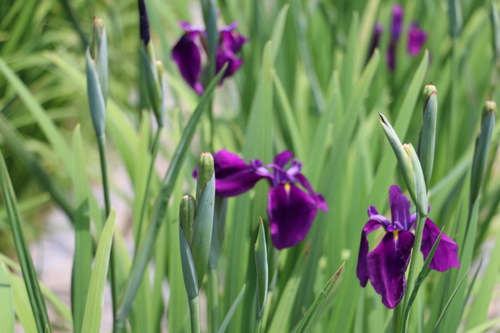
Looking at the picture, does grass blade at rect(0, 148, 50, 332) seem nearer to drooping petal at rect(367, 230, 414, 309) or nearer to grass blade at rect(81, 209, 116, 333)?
grass blade at rect(81, 209, 116, 333)

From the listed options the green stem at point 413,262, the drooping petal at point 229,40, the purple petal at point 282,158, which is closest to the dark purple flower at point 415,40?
the drooping petal at point 229,40

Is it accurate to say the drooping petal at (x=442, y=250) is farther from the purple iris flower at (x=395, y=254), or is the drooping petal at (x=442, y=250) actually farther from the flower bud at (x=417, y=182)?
the flower bud at (x=417, y=182)

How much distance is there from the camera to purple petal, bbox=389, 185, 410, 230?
0.61 meters

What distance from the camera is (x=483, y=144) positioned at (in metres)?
0.67

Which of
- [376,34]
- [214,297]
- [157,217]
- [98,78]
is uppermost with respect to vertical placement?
[376,34]

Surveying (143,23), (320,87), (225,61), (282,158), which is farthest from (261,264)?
(320,87)

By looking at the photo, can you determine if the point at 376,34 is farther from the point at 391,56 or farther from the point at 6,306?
the point at 6,306

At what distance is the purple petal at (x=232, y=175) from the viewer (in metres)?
0.74

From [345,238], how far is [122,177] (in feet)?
4.64

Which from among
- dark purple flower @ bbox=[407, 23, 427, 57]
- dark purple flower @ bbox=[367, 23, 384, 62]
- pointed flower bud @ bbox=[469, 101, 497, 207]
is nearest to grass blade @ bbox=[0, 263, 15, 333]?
pointed flower bud @ bbox=[469, 101, 497, 207]

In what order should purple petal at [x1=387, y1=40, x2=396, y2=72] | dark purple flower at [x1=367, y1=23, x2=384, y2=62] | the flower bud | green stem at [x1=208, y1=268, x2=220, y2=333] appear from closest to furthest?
1. the flower bud
2. green stem at [x1=208, y1=268, x2=220, y2=333]
3. dark purple flower at [x1=367, y1=23, x2=384, y2=62]
4. purple petal at [x1=387, y1=40, x2=396, y2=72]

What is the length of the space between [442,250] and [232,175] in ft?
0.96

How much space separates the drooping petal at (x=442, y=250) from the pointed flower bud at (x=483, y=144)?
11cm

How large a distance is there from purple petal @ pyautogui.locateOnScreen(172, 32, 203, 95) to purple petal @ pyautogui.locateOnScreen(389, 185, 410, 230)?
1.73 ft
